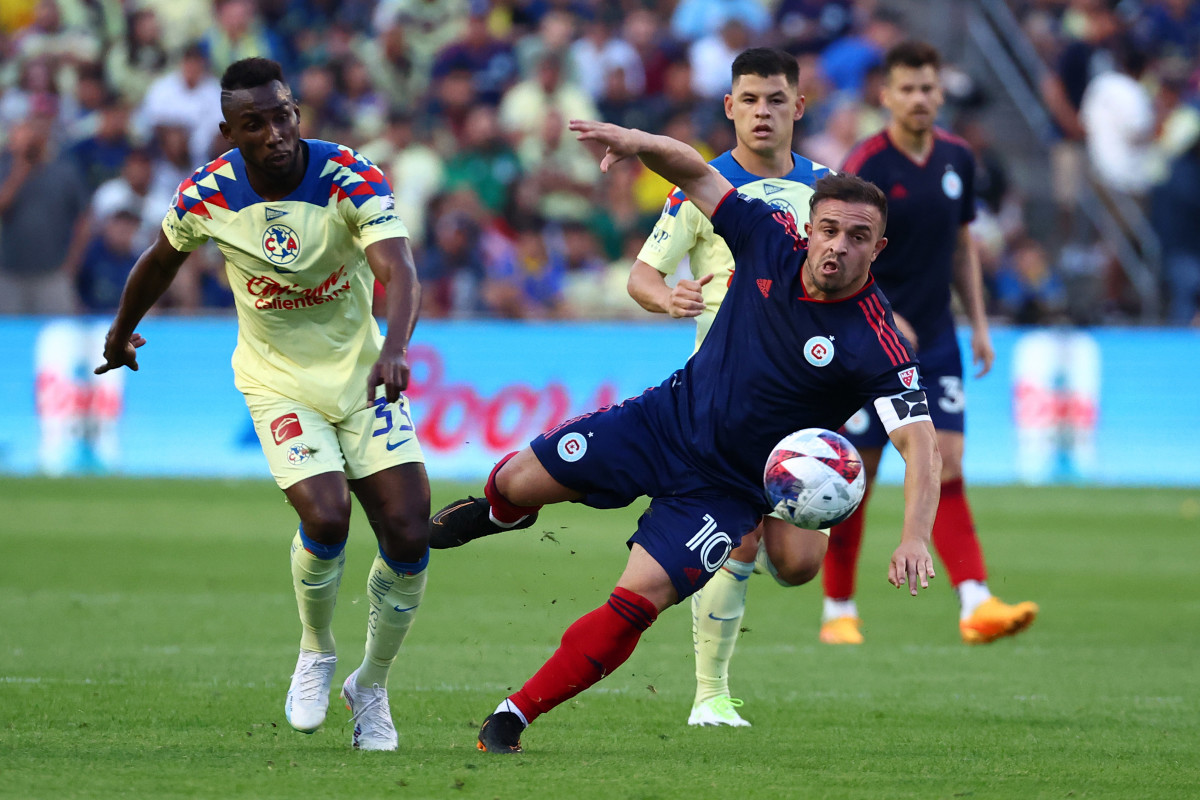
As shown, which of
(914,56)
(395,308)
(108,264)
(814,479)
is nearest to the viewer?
(814,479)

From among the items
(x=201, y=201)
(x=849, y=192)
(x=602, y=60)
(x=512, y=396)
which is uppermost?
(x=602, y=60)

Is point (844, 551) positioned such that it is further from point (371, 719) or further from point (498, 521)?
point (371, 719)

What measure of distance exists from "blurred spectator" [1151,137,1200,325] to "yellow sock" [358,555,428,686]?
44.7 feet

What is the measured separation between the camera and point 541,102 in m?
18.3

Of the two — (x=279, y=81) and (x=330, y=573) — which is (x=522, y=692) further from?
(x=279, y=81)

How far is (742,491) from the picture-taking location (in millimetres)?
5648

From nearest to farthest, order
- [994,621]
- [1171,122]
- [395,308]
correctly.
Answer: [395,308], [994,621], [1171,122]

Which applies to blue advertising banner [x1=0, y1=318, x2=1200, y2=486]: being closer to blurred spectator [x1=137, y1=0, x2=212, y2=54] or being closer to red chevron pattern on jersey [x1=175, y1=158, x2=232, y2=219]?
blurred spectator [x1=137, y1=0, x2=212, y2=54]

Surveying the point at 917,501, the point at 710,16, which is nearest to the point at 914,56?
the point at 917,501

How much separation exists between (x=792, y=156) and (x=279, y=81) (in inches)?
89.7

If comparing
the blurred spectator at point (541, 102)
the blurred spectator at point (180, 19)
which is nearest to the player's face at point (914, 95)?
the blurred spectator at point (541, 102)

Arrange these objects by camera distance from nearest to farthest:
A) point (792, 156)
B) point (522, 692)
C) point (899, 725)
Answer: point (522, 692) → point (899, 725) → point (792, 156)

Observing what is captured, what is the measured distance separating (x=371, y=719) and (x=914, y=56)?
4637 mm

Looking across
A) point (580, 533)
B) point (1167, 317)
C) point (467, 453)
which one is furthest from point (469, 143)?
point (1167, 317)
